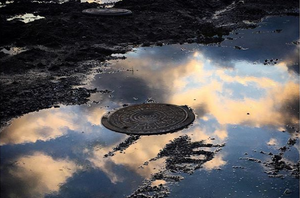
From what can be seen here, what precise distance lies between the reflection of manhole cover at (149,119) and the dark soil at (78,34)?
1.34m

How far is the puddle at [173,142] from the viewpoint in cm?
666

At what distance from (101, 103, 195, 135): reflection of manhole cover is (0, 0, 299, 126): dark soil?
1.34 meters

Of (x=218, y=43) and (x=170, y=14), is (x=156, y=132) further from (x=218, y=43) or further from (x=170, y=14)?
(x=170, y=14)

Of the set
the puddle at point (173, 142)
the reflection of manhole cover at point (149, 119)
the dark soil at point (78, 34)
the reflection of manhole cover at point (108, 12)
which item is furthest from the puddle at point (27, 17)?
the reflection of manhole cover at point (149, 119)

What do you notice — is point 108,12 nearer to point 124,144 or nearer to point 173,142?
point 124,144

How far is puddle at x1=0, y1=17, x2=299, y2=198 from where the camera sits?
6.66 m

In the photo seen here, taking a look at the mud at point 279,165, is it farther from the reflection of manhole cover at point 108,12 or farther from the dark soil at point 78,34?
the reflection of manhole cover at point 108,12

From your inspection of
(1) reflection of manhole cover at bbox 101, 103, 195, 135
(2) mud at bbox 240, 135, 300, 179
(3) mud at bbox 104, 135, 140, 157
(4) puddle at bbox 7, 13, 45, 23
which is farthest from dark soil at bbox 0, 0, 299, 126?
(2) mud at bbox 240, 135, 300, 179

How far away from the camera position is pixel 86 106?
9.66 metres

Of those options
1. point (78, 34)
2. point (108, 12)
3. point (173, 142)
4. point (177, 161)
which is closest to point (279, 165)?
point (177, 161)

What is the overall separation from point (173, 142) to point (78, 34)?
853cm

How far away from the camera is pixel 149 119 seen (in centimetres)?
881

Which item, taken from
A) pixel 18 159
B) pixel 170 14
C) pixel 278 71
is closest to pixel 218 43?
pixel 278 71

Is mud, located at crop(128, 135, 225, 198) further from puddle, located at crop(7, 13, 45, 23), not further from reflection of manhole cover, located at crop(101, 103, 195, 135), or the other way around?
puddle, located at crop(7, 13, 45, 23)
